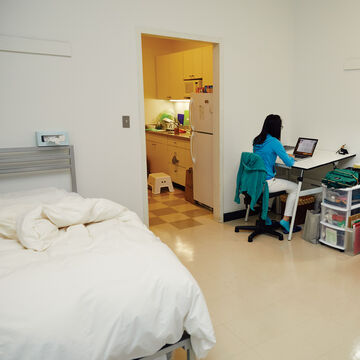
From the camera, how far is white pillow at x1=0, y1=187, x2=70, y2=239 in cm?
212

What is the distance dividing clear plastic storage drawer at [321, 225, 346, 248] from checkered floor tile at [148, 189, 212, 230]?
143cm

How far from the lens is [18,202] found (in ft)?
8.44

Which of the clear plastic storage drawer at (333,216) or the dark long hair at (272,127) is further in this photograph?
the dark long hair at (272,127)

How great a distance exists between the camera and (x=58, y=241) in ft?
6.73

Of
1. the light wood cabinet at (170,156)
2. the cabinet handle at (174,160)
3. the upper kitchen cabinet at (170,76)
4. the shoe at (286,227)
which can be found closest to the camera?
the shoe at (286,227)

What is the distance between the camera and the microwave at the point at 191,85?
5503mm

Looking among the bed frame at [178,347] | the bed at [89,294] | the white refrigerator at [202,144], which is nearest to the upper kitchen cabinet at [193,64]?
the white refrigerator at [202,144]

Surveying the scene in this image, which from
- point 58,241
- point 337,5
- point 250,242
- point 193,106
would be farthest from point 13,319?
point 337,5

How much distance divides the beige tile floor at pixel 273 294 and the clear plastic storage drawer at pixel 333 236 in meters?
0.09

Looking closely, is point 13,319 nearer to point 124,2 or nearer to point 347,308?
point 347,308

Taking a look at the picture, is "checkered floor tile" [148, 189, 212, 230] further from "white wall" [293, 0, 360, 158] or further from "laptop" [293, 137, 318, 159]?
"white wall" [293, 0, 360, 158]

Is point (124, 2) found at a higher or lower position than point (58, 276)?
higher

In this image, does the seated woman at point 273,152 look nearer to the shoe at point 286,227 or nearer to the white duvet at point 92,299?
the shoe at point 286,227

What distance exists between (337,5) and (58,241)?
3.93m
